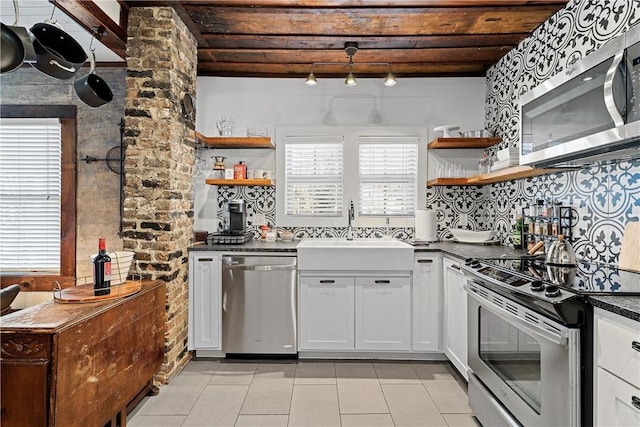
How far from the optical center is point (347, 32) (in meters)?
2.96

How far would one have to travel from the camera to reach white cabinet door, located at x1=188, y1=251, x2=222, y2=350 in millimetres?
3074

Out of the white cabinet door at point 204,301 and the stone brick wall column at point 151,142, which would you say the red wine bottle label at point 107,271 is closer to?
the stone brick wall column at point 151,142

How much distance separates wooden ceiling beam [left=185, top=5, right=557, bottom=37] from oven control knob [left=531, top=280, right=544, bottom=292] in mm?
2034

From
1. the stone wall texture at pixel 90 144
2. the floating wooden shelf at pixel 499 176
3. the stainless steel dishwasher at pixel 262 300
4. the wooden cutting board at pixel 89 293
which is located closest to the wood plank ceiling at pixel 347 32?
the stone wall texture at pixel 90 144

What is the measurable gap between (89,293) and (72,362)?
509 mm

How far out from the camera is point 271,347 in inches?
120

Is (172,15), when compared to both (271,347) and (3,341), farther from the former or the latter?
(271,347)

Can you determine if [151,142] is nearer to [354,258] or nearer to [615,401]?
[354,258]

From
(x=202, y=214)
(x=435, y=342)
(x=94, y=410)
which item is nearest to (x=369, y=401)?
(x=435, y=342)

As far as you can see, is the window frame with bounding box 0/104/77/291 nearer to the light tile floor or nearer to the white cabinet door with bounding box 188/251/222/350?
the white cabinet door with bounding box 188/251/222/350

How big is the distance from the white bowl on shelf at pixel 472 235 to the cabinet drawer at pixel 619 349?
203 centimetres

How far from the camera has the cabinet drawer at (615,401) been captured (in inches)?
46.8

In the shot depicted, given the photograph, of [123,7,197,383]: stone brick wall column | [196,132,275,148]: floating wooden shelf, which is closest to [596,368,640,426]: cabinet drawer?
[123,7,197,383]: stone brick wall column

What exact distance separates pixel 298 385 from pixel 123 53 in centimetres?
310
